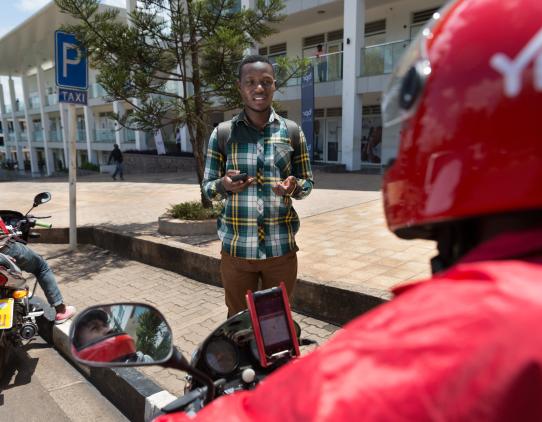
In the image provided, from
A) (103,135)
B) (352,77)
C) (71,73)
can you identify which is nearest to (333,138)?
(352,77)

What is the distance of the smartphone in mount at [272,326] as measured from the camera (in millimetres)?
1417

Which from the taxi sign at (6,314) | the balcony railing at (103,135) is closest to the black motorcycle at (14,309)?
the taxi sign at (6,314)

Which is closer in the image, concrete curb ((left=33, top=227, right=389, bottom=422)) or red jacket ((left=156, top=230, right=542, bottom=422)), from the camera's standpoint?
red jacket ((left=156, top=230, right=542, bottom=422))

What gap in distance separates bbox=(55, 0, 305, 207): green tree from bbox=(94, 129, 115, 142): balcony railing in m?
20.9

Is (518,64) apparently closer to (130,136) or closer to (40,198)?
(40,198)

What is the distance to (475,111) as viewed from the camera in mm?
700

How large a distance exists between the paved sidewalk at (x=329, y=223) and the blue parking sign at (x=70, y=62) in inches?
91.9

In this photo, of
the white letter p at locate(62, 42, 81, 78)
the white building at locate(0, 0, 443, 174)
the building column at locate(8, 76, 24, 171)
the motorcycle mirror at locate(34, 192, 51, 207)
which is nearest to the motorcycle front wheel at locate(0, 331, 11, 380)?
the motorcycle mirror at locate(34, 192, 51, 207)

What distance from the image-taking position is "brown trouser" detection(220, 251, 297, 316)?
2.48 meters

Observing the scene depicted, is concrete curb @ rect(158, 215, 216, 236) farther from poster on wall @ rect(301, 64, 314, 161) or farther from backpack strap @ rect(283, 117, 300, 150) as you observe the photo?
poster on wall @ rect(301, 64, 314, 161)

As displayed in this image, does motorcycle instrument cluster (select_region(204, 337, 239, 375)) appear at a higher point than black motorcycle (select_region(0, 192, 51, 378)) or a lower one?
higher

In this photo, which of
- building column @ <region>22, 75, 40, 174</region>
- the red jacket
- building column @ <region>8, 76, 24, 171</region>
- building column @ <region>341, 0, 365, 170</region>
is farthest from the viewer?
building column @ <region>8, 76, 24, 171</region>

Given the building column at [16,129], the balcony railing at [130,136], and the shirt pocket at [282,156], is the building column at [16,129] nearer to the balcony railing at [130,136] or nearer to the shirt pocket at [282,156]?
the balcony railing at [130,136]

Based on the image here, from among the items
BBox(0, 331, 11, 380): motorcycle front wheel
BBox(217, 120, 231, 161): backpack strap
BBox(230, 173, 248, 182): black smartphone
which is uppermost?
BBox(217, 120, 231, 161): backpack strap
